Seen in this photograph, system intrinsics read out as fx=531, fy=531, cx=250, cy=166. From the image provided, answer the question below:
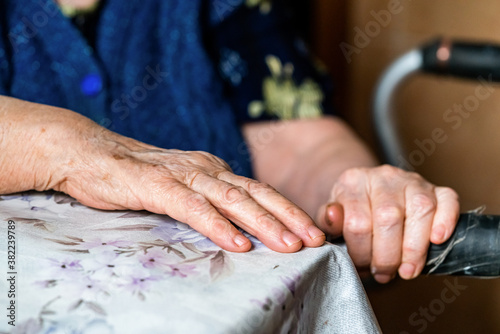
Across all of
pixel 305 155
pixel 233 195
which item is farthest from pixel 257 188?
pixel 305 155

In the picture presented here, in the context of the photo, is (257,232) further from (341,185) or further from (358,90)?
(358,90)

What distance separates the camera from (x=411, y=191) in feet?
1.72

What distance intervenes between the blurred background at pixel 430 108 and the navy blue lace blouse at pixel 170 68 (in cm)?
45

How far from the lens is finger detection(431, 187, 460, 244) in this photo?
1.57ft

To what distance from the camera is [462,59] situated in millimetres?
706

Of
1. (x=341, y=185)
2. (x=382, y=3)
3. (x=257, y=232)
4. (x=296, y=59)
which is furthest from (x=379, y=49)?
(x=257, y=232)

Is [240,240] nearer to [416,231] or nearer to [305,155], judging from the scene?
[416,231]

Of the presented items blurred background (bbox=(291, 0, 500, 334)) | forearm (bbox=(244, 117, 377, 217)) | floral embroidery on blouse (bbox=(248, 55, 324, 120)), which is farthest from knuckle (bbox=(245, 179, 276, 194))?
blurred background (bbox=(291, 0, 500, 334))

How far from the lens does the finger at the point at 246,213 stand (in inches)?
15.9

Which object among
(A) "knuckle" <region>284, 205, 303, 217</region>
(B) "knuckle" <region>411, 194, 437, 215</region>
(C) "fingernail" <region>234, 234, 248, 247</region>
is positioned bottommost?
(C) "fingernail" <region>234, 234, 248, 247</region>

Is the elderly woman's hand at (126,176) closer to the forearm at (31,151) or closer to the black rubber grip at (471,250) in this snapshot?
the forearm at (31,151)

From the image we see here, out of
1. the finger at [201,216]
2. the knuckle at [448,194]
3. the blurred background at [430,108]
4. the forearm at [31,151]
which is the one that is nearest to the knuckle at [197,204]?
the finger at [201,216]

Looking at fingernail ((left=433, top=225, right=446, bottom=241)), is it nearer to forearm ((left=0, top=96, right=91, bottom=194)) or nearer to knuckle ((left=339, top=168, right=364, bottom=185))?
knuckle ((left=339, top=168, right=364, bottom=185))

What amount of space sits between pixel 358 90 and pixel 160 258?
1.18 m
